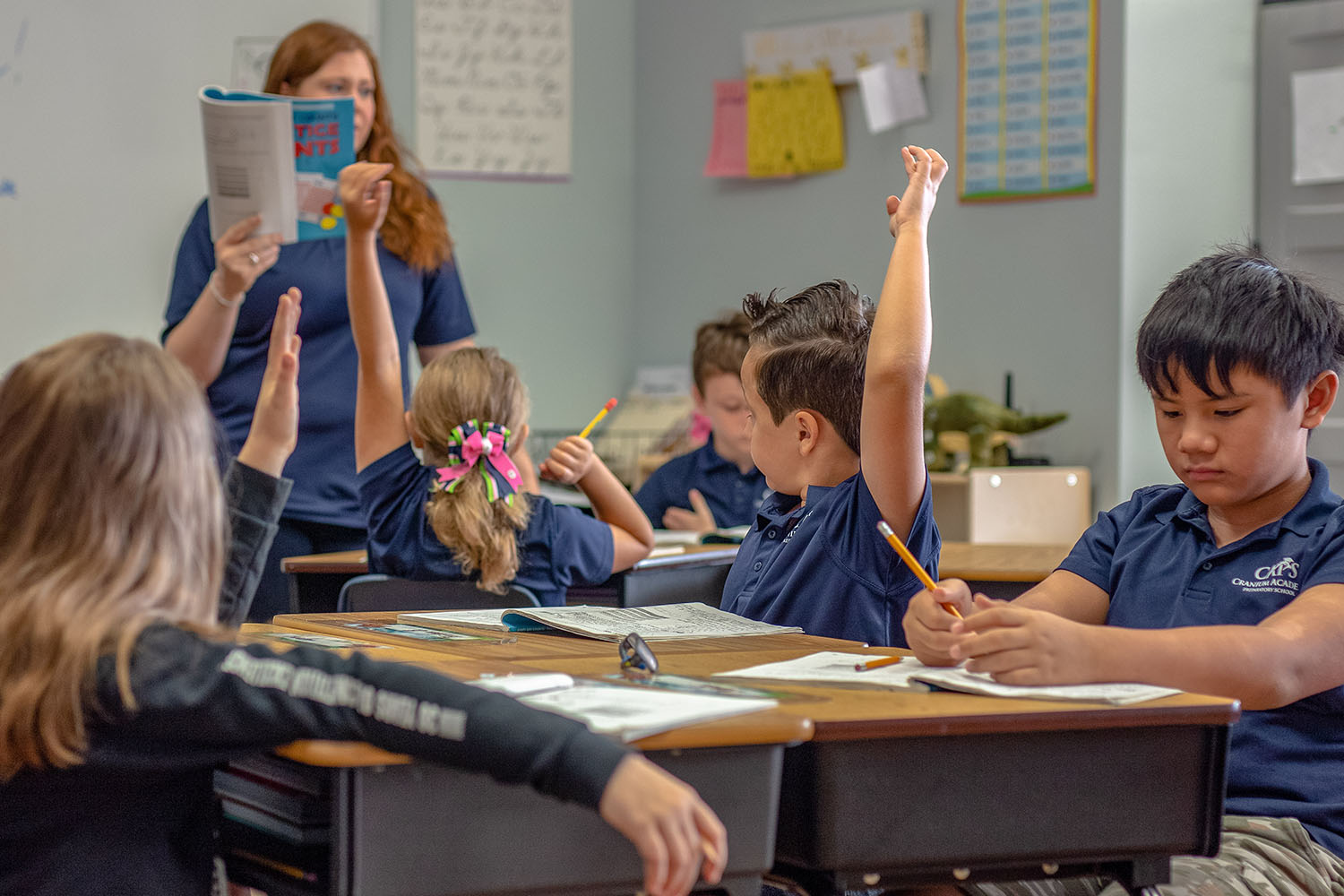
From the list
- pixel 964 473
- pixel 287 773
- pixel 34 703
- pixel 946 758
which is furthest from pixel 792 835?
pixel 964 473

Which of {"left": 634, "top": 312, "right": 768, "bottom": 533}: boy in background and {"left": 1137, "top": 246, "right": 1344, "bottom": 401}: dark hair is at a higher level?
{"left": 1137, "top": 246, "right": 1344, "bottom": 401}: dark hair

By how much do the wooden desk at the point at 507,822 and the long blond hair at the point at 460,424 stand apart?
47.8 inches

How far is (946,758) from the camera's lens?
107 cm

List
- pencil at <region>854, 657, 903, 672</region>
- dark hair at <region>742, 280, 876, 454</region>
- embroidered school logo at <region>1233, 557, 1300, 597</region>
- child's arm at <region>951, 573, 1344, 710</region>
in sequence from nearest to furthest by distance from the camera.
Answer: child's arm at <region>951, 573, 1344, 710</region>, pencil at <region>854, 657, 903, 672</region>, embroidered school logo at <region>1233, 557, 1300, 597</region>, dark hair at <region>742, 280, 876, 454</region>

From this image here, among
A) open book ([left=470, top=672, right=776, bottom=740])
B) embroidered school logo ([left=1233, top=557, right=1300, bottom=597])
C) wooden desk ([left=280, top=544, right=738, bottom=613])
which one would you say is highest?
embroidered school logo ([left=1233, top=557, right=1300, bottom=597])

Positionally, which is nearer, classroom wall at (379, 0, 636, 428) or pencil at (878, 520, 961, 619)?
pencil at (878, 520, 961, 619)

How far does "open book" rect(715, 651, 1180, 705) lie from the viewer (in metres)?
1.11

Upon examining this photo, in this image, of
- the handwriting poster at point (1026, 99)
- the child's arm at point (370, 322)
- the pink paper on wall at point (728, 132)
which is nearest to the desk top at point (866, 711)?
the child's arm at point (370, 322)

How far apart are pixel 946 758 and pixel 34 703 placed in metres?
0.66

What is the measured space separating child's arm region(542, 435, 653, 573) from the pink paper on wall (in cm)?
208

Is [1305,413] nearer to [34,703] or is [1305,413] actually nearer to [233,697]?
[233,697]

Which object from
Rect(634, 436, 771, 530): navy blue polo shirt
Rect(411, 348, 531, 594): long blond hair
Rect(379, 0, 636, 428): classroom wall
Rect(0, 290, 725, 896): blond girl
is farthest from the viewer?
Rect(379, 0, 636, 428): classroom wall

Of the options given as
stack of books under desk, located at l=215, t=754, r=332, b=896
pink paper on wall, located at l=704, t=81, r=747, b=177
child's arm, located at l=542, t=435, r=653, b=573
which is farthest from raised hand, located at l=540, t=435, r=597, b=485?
pink paper on wall, located at l=704, t=81, r=747, b=177

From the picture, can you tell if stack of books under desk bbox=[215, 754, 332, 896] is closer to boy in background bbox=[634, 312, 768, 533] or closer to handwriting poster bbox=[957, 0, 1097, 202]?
boy in background bbox=[634, 312, 768, 533]
